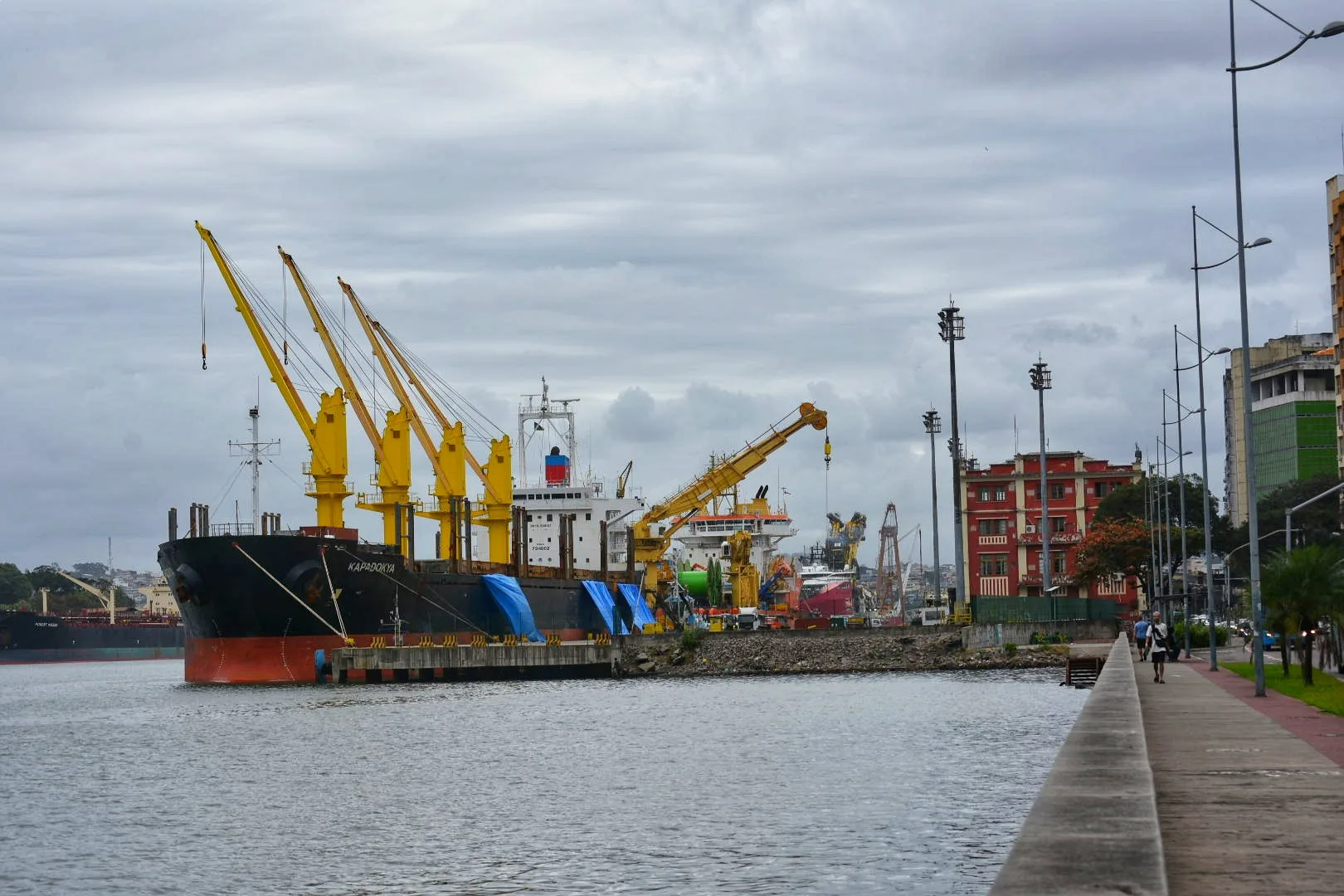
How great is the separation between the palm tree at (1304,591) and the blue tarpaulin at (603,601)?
53775 millimetres

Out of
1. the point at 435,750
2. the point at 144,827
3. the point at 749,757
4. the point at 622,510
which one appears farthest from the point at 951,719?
the point at 622,510

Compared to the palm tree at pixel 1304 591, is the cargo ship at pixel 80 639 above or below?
below

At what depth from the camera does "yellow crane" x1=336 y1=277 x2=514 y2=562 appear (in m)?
86.6

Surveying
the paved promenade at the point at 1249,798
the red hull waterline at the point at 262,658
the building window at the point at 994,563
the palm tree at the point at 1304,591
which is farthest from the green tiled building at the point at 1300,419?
the paved promenade at the point at 1249,798

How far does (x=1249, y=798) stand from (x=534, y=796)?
46.3ft

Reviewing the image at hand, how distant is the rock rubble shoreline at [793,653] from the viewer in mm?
71000

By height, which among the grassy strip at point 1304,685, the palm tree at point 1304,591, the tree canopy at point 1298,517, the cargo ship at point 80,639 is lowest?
the cargo ship at point 80,639

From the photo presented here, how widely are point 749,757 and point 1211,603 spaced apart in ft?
80.2

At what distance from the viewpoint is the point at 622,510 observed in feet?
340

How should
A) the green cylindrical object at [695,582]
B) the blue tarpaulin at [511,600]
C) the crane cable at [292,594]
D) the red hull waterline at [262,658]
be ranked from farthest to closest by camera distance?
1. the green cylindrical object at [695,582]
2. the blue tarpaulin at [511,600]
3. the red hull waterline at [262,658]
4. the crane cable at [292,594]

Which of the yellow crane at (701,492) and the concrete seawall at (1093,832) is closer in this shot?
the concrete seawall at (1093,832)

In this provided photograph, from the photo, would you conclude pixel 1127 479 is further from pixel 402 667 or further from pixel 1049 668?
pixel 402 667

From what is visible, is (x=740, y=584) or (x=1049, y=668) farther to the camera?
(x=740, y=584)

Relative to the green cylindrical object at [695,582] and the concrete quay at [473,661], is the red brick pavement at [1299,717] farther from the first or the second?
the green cylindrical object at [695,582]
